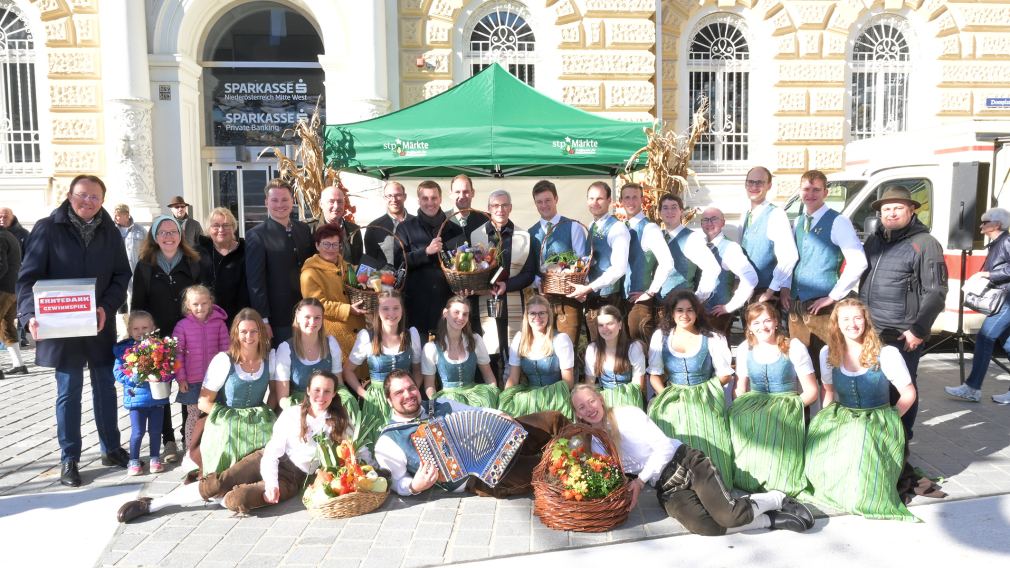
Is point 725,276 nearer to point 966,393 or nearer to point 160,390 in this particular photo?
point 966,393

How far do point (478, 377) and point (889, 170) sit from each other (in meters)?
6.24

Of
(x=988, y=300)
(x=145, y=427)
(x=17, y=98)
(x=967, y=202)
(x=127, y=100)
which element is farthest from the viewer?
(x=17, y=98)

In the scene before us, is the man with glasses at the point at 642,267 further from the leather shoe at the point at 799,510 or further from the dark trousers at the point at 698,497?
the leather shoe at the point at 799,510

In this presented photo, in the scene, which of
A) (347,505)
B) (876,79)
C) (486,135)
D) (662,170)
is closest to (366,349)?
(347,505)

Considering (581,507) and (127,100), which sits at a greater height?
(127,100)

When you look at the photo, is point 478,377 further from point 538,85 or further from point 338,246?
point 538,85

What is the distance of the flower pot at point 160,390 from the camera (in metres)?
5.36

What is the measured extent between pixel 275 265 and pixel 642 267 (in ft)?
9.10

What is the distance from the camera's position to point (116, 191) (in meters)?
12.6

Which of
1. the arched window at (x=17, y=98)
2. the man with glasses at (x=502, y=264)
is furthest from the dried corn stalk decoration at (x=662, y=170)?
the arched window at (x=17, y=98)

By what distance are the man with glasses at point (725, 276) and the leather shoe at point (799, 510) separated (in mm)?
1559

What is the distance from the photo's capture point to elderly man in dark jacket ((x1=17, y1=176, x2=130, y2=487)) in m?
5.29

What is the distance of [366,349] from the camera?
18.7 ft

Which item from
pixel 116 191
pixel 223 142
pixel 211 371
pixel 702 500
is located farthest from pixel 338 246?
pixel 223 142
